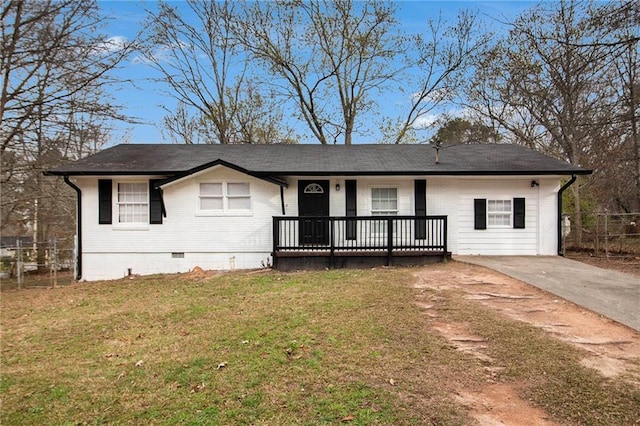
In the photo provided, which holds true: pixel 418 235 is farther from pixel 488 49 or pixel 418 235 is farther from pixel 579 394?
pixel 488 49

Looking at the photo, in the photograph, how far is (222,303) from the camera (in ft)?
22.4

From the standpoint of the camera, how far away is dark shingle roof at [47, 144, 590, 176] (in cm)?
1073

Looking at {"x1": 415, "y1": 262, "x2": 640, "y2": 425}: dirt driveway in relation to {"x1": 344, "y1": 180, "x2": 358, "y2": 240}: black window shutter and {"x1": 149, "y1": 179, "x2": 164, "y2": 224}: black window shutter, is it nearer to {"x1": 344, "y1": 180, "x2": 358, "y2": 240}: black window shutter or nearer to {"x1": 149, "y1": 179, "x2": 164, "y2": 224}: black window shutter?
{"x1": 344, "y1": 180, "x2": 358, "y2": 240}: black window shutter

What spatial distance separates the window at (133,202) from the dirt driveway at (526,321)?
789 cm

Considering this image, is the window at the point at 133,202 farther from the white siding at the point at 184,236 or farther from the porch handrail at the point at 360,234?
the porch handrail at the point at 360,234

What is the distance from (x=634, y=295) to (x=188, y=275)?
9849mm

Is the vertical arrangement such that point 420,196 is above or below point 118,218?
above

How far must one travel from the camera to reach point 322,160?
12.0 metres

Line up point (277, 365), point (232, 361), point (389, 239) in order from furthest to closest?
point (389, 239), point (232, 361), point (277, 365)

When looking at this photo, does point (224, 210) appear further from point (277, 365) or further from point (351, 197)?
point (277, 365)

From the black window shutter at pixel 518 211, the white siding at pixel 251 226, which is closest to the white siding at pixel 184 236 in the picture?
the white siding at pixel 251 226

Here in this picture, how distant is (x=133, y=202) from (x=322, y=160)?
5.77 meters

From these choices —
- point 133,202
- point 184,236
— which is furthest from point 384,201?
point 133,202

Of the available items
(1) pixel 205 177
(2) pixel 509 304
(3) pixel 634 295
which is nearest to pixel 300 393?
(2) pixel 509 304
